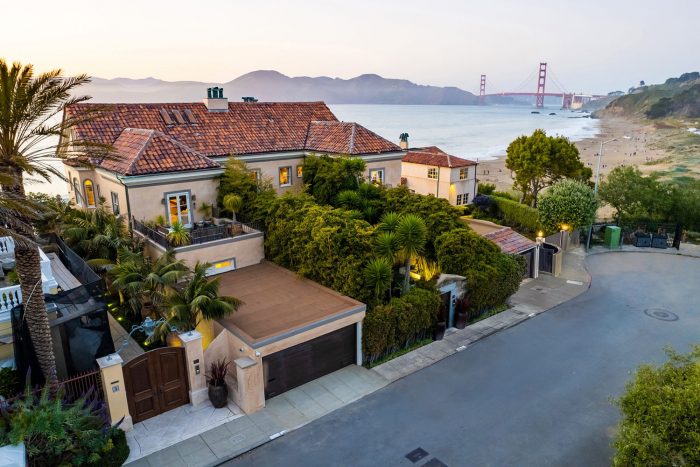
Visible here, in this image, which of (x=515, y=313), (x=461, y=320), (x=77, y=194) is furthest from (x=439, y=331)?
(x=77, y=194)

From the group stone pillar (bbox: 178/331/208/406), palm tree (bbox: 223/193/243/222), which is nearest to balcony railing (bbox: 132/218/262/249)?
palm tree (bbox: 223/193/243/222)

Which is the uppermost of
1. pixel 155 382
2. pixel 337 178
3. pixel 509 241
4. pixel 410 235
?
pixel 337 178

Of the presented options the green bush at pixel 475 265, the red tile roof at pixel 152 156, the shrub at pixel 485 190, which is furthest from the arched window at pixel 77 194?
the shrub at pixel 485 190

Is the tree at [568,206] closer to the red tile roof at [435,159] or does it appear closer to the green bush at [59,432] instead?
the red tile roof at [435,159]

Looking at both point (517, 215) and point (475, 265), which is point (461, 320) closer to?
point (475, 265)

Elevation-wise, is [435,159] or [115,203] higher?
[435,159]

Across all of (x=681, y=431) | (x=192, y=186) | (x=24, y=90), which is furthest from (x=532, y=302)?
(x=24, y=90)

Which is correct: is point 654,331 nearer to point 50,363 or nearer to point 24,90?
point 50,363
